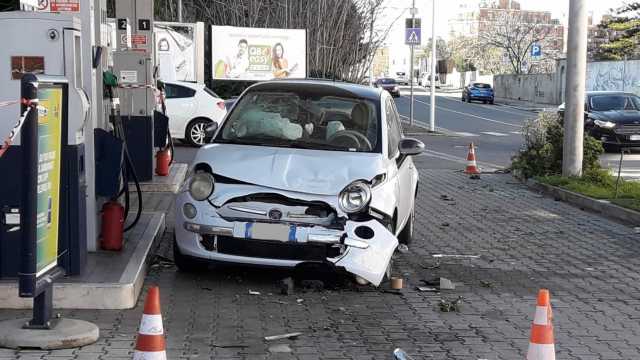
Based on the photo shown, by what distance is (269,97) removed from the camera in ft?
28.6

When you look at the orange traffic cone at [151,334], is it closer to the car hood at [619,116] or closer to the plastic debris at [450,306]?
the plastic debris at [450,306]

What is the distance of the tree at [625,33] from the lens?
6562 centimetres

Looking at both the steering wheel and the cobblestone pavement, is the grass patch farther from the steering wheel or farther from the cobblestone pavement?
the steering wheel

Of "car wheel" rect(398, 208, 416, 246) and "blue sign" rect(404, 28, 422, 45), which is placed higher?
"blue sign" rect(404, 28, 422, 45)

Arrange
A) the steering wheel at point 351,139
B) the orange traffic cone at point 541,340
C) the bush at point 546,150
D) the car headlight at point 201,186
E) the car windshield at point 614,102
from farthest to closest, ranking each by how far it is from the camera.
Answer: the car windshield at point 614,102
the bush at point 546,150
the steering wheel at point 351,139
the car headlight at point 201,186
the orange traffic cone at point 541,340

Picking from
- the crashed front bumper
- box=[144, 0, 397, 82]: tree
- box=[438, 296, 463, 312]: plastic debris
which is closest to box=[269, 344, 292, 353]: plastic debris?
the crashed front bumper

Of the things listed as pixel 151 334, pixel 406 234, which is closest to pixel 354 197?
pixel 406 234

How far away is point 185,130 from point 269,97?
1369 centimetres

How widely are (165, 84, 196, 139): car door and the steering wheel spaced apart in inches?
551

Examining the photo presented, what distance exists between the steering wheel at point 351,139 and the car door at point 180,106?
1399 cm

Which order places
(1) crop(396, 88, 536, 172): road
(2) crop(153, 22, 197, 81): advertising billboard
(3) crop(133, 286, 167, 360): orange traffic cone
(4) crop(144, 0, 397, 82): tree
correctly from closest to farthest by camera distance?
1. (3) crop(133, 286, 167, 360): orange traffic cone
2. (1) crop(396, 88, 536, 172): road
3. (2) crop(153, 22, 197, 81): advertising billboard
4. (4) crop(144, 0, 397, 82): tree

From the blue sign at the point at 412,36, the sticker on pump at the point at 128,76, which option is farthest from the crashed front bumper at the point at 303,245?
the blue sign at the point at 412,36

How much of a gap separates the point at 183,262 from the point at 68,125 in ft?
5.96

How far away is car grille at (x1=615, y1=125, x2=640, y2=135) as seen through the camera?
75.4 feet
